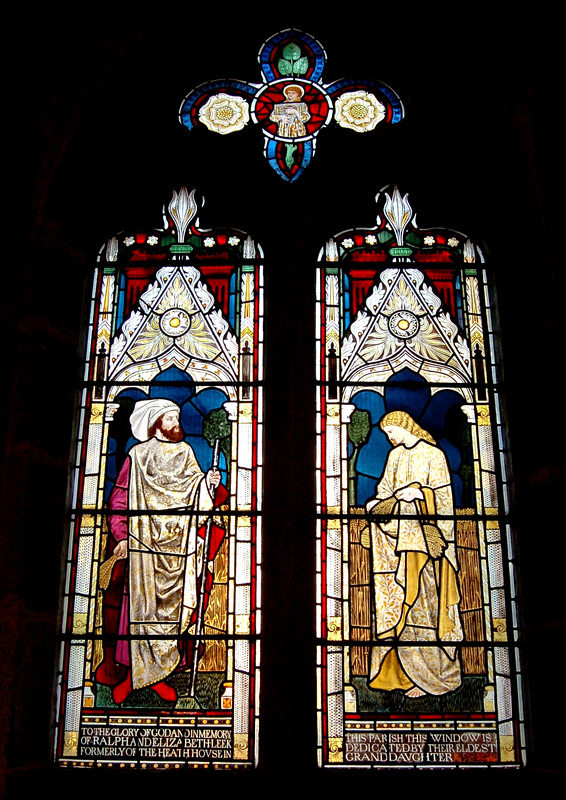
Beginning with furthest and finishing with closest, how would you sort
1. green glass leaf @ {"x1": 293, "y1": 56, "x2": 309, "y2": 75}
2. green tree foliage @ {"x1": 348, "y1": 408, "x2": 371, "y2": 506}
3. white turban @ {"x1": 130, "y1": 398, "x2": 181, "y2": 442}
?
green glass leaf @ {"x1": 293, "y1": 56, "x2": 309, "y2": 75}, white turban @ {"x1": 130, "y1": 398, "x2": 181, "y2": 442}, green tree foliage @ {"x1": 348, "y1": 408, "x2": 371, "y2": 506}

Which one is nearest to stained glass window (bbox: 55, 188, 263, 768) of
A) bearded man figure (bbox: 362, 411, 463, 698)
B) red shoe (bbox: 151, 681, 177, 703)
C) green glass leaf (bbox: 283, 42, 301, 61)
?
red shoe (bbox: 151, 681, 177, 703)

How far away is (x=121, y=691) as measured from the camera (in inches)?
179

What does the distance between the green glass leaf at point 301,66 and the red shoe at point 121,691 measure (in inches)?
129

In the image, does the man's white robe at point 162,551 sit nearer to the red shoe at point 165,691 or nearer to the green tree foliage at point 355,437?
the red shoe at point 165,691

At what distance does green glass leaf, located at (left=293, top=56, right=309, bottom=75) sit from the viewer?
5949 millimetres

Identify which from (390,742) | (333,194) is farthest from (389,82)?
(390,742)

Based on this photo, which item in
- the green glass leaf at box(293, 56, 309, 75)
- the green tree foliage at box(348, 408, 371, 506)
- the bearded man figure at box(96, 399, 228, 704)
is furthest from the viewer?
the green glass leaf at box(293, 56, 309, 75)

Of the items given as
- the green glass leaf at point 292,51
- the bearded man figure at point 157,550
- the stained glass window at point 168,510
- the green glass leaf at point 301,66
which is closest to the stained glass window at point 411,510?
the stained glass window at point 168,510

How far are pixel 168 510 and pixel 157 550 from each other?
0.61 ft

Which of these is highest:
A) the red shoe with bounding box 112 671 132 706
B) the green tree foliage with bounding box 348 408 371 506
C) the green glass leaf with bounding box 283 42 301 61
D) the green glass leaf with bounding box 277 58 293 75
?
the green glass leaf with bounding box 283 42 301 61

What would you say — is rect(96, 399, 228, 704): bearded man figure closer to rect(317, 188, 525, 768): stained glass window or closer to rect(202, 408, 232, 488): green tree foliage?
rect(202, 408, 232, 488): green tree foliage

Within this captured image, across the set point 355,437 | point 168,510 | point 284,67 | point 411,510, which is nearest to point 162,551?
point 168,510

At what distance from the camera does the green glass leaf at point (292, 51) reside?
5.99 metres

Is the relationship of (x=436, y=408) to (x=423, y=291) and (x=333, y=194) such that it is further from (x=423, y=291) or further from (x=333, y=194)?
(x=333, y=194)
